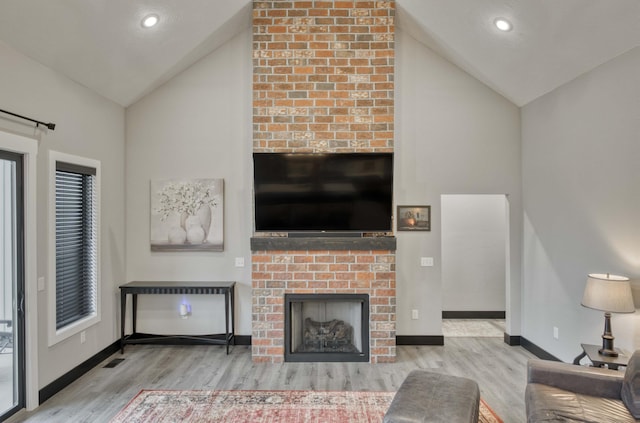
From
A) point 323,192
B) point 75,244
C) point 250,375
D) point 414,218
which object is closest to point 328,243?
point 323,192

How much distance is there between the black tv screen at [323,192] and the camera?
424 centimetres

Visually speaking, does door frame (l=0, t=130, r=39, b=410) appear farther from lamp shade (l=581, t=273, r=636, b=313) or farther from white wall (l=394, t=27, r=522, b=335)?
lamp shade (l=581, t=273, r=636, b=313)

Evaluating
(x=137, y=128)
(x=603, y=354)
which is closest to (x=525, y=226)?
(x=603, y=354)

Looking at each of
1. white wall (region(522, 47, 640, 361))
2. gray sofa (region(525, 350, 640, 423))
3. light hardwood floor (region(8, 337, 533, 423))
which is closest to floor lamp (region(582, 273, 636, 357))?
white wall (region(522, 47, 640, 361))

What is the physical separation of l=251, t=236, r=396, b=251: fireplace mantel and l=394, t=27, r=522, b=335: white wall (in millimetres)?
628

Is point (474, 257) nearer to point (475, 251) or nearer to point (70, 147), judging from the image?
point (475, 251)

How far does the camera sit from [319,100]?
4.36 meters

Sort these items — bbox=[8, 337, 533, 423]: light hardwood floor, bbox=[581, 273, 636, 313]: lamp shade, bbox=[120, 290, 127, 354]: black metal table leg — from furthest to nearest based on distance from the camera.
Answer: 1. bbox=[120, 290, 127, 354]: black metal table leg
2. bbox=[8, 337, 533, 423]: light hardwood floor
3. bbox=[581, 273, 636, 313]: lamp shade

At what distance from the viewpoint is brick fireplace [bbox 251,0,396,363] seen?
4.31 m

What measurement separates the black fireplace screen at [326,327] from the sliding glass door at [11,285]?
7.88 ft

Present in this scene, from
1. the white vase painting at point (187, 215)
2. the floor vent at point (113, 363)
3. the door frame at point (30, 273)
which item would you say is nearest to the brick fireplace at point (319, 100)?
the white vase painting at point (187, 215)

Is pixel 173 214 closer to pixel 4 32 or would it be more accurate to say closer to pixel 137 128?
pixel 137 128

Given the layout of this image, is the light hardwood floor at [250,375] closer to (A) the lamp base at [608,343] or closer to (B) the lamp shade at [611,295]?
(A) the lamp base at [608,343]

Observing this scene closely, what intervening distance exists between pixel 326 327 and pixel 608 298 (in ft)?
8.89
